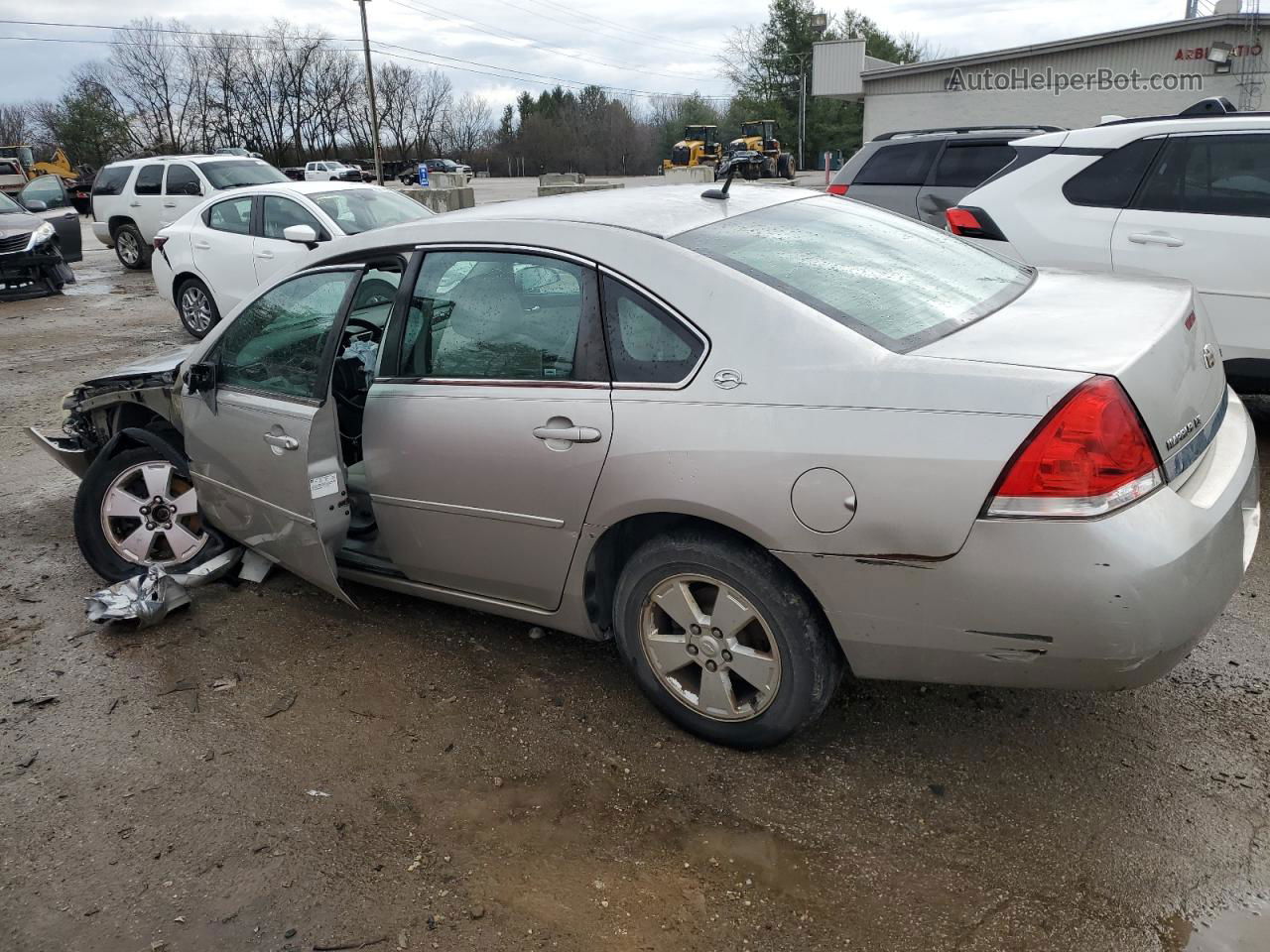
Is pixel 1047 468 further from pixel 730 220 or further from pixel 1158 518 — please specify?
pixel 730 220

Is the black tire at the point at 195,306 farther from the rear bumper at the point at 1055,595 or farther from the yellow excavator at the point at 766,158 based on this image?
the yellow excavator at the point at 766,158

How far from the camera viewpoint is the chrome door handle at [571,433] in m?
2.90

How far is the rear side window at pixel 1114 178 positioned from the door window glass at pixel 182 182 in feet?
47.5

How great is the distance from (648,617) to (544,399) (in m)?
0.74

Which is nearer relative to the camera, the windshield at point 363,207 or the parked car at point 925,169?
the parked car at point 925,169

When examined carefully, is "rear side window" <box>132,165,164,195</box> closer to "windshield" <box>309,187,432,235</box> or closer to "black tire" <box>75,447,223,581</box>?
"windshield" <box>309,187,432,235</box>

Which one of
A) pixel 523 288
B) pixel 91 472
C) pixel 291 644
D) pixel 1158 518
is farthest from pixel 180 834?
pixel 1158 518

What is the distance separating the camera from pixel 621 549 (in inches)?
123

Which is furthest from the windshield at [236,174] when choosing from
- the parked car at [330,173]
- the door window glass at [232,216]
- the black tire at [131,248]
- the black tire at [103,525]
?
the parked car at [330,173]

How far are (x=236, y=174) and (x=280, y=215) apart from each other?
6.86 metres

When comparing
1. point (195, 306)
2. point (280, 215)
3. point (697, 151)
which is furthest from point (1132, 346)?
point (697, 151)

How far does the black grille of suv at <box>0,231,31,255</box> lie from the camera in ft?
47.7

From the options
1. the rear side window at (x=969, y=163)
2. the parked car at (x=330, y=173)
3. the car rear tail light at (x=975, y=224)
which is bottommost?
the car rear tail light at (x=975, y=224)

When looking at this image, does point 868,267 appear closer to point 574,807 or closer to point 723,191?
point 723,191
